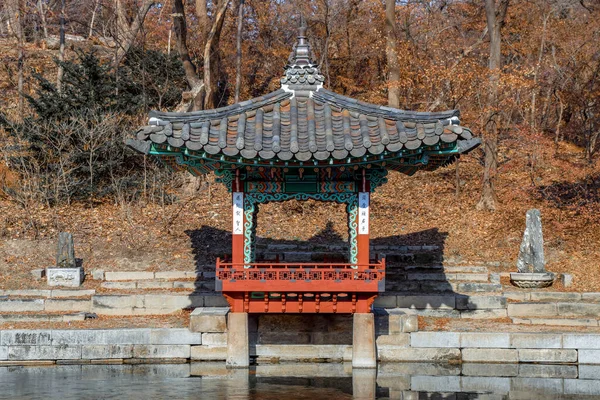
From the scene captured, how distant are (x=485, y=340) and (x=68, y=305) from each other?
945 centimetres

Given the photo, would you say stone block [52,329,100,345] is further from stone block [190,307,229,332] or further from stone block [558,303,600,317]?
stone block [558,303,600,317]

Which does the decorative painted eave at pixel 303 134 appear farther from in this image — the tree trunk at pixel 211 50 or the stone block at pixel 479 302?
the tree trunk at pixel 211 50

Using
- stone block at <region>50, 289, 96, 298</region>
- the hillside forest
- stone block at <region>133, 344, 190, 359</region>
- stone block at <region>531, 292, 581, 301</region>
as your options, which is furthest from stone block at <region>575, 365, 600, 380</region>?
stone block at <region>50, 289, 96, 298</region>

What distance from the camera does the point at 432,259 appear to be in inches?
840

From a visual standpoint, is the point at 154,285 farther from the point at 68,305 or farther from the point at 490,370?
the point at 490,370

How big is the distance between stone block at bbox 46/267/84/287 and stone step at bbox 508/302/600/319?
34.9 feet

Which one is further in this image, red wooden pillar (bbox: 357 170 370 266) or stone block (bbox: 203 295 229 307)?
stone block (bbox: 203 295 229 307)

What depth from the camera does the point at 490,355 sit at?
48.3 ft

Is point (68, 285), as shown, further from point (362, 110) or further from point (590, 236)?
point (590, 236)

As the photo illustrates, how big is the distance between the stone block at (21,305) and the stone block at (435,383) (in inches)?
360

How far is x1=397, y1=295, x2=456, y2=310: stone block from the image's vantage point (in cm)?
1758

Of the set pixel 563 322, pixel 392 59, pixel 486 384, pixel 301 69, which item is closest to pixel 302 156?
pixel 301 69

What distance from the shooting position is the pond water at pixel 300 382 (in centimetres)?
1216

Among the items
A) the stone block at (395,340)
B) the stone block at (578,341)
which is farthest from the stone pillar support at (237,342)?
the stone block at (578,341)
